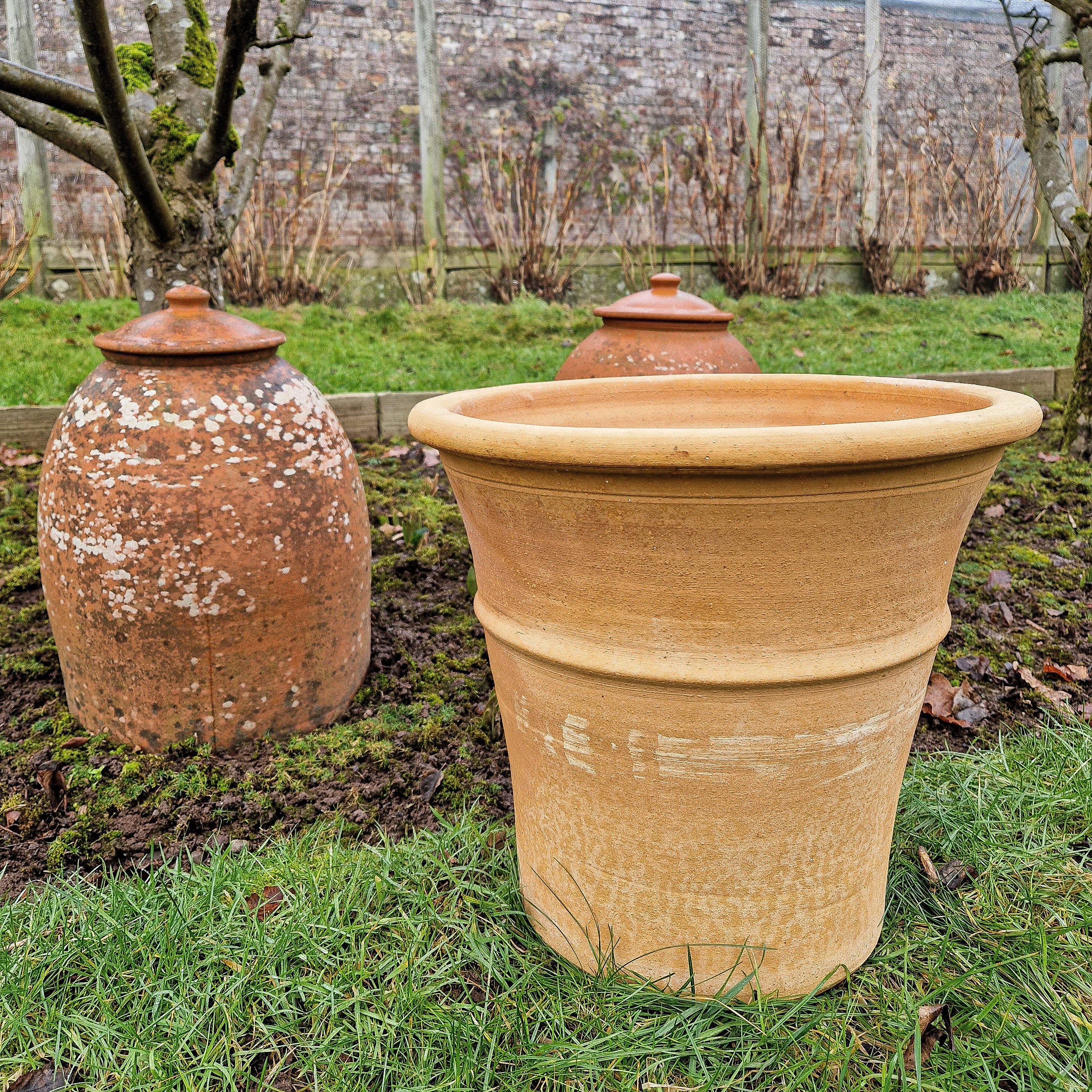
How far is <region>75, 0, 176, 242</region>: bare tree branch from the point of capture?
1.93m

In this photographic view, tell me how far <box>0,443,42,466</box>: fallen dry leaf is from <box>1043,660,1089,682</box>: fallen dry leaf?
391cm

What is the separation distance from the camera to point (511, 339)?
21.2ft

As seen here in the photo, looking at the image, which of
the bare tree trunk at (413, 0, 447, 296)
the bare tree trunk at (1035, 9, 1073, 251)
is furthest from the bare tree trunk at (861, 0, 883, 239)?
the bare tree trunk at (413, 0, 447, 296)

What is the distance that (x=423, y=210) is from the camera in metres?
7.67

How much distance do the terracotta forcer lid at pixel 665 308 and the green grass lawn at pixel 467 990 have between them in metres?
2.05

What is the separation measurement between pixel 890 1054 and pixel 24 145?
321 inches

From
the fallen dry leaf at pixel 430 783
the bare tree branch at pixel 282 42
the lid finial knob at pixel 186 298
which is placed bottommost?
the fallen dry leaf at pixel 430 783

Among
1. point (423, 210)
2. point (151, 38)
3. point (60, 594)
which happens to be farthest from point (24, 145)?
point (60, 594)

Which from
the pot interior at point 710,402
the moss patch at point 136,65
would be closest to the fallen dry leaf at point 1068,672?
the pot interior at point 710,402

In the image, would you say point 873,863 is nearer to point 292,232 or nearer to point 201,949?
point 201,949

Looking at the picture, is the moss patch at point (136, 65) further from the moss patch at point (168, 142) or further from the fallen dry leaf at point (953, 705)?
the fallen dry leaf at point (953, 705)

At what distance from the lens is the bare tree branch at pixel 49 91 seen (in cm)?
254

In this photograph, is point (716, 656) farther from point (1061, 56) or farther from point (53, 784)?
point (1061, 56)

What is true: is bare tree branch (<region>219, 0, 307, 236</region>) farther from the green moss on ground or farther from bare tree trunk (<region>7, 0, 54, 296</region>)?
bare tree trunk (<region>7, 0, 54, 296</region>)
